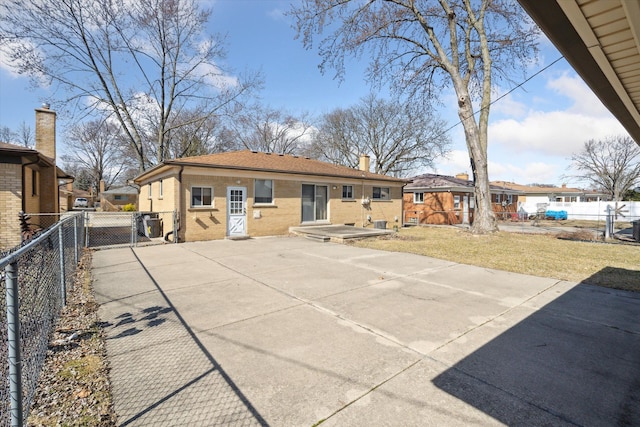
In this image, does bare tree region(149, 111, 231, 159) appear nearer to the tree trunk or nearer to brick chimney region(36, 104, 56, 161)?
brick chimney region(36, 104, 56, 161)

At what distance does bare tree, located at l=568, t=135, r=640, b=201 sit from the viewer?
A: 3388 centimetres

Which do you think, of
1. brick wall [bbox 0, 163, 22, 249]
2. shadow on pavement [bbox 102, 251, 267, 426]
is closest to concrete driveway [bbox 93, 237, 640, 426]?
shadow on pavement [bbox 102, 251, 267, 426]

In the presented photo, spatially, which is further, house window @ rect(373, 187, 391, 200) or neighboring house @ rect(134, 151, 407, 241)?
house window @ rect(373, 187, 391, 200)

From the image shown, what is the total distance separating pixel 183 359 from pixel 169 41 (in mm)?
25126

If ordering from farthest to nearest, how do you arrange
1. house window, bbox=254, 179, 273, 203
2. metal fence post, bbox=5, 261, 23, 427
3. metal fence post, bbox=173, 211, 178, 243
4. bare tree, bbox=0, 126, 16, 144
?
bare tree, bbox=0, 126, 16, 144 < house window, bbox=254, 179, 273, 203 < metal fence post, bbox=173, 211, 178, 243 < metal fence post, bbox=5, 261, 23, 427

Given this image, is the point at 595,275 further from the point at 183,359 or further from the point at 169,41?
the point at 169,41

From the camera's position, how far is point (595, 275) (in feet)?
23.1

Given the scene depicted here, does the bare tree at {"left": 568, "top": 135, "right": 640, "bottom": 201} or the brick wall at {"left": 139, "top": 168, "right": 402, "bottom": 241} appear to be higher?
the bare tree at {"left": 568, "top": 135, "right": 640, "bottom": 201}

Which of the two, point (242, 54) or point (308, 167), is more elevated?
point (242, 54)

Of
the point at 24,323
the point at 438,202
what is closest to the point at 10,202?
the point at 24,323

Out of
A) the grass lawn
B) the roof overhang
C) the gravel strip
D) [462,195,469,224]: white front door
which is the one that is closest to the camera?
the roof overhang

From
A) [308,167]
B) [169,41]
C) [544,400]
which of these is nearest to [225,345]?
[544,400]

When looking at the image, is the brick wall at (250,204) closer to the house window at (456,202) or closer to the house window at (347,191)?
the house window at (347,191)

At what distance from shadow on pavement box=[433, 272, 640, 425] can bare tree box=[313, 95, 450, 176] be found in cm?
2825
